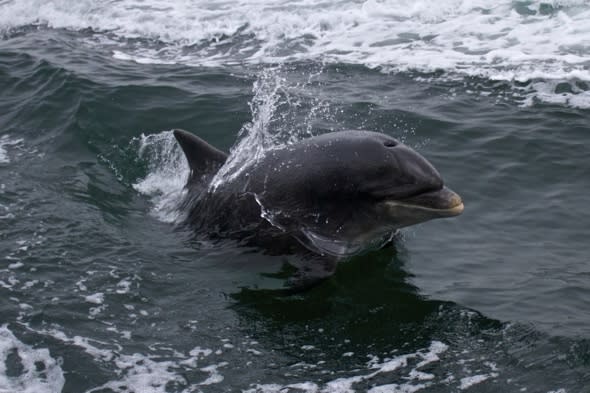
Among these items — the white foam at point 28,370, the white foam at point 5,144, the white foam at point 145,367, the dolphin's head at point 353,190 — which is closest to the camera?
the white foam at point 28,370

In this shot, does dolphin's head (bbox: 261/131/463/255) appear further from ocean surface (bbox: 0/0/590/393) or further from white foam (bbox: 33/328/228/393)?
white foam (bbox: 33/328/228/393)

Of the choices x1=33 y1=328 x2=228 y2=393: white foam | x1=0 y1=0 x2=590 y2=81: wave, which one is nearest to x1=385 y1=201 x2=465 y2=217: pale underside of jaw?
x1=33 y1=328 x2=228 y2=393: white foam

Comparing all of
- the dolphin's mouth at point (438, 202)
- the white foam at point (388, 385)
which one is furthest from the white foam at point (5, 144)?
the white foam at point (388, 385)

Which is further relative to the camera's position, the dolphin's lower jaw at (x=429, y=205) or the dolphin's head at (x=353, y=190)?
the dolphin's head at (x=353, y=190)

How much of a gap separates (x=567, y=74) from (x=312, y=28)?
8.08m

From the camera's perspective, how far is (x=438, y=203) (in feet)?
30.6

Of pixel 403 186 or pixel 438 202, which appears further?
pixel 403 186

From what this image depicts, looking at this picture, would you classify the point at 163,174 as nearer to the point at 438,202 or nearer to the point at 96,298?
the point at 96,298

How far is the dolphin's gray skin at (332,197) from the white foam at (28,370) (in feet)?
10.6

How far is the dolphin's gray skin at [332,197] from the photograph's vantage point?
945cm

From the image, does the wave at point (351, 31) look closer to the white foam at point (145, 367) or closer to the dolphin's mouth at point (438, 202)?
the dolphin's mouth at point (438, 202)

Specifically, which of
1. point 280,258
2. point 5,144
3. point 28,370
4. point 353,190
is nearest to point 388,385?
point 353,190

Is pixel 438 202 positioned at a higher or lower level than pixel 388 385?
higher

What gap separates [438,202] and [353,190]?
41.3 inches
